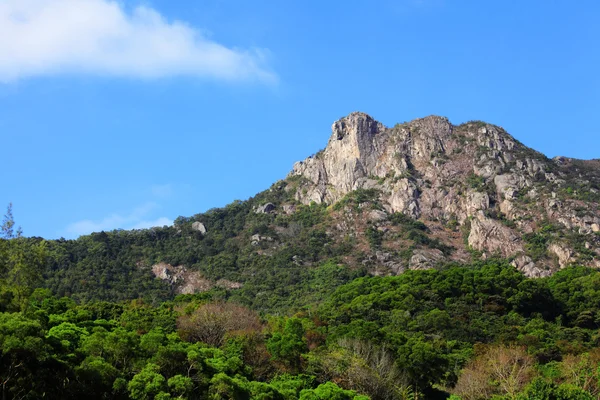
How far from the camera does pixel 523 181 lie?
11506 cm

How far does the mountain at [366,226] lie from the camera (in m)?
100

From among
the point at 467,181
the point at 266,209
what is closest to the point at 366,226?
the point at 467,181

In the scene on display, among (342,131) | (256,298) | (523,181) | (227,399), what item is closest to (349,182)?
(342,131)

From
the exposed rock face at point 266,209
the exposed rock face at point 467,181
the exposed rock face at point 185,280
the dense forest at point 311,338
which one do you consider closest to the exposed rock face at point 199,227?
the exposed rock face at point 266,209

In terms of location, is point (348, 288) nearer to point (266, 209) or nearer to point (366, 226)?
point (366, 226)

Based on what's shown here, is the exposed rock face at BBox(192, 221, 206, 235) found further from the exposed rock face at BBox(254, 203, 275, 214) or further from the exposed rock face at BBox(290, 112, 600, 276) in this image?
the exposed rock face at BBox(290, 112, 600, 276)

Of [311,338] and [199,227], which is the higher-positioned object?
[199,227]

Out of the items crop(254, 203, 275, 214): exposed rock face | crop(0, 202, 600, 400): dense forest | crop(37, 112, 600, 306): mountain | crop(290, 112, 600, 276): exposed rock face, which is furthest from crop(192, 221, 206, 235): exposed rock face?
crop(0, 202, 600, 400): dense forest

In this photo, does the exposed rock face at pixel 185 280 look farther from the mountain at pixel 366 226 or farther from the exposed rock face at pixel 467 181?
the exposed rock face at pixel 467 181

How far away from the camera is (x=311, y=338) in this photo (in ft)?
190

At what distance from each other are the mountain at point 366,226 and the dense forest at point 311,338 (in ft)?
8.47

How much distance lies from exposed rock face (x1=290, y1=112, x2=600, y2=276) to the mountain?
0.21 m

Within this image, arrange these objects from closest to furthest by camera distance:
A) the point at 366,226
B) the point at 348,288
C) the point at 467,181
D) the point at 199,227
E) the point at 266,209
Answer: the point at 348,288, the point at 366,226, the point at 467,181, the point at 199,227, the point at 266,209

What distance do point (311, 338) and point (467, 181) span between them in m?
67.3
